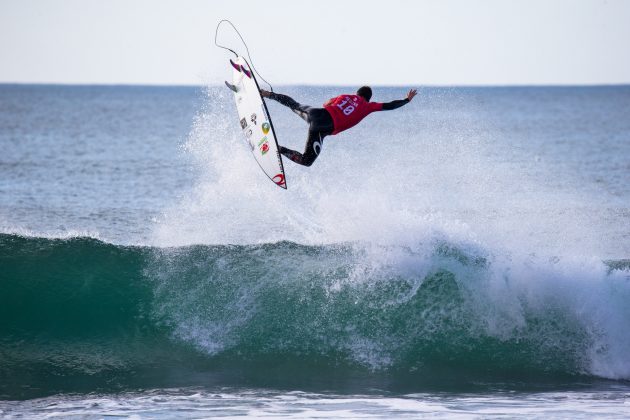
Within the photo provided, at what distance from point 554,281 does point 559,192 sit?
971 centimetres

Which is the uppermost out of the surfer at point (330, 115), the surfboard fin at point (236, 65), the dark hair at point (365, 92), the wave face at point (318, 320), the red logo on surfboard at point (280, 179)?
the surfboard fin at point (236, 65)

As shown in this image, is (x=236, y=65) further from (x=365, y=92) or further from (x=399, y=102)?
(x=399, y=102)

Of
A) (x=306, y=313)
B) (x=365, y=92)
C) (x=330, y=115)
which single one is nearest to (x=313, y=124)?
(x=330, y=115)

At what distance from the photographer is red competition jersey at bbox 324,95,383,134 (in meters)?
10.5

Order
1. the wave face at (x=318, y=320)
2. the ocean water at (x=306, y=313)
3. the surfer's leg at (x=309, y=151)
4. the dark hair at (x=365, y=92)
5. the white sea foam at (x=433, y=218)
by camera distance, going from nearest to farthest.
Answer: the ocean water at (x=306, y=313), the wave face at (x=318, y=320), the surfer's leg at (x=309, y=151), the dark hair at (x=365, y=92), the white sea foam at (x=433, y=218)

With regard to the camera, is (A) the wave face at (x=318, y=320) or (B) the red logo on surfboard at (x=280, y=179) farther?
(B) the red logo on surfboard at (x=280, y=179)

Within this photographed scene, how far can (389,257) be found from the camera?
442 inches

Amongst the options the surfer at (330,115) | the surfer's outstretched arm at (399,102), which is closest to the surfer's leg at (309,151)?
the surfer at (330,115)

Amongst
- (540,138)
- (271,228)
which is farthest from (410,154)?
(540,138)

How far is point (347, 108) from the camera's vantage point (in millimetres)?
10508

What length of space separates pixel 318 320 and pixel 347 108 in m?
2.75

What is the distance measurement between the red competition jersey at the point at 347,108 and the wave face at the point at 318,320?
190 centimetres

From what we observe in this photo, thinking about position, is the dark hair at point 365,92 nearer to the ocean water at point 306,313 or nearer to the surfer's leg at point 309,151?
the surfer's leg at point 309,151

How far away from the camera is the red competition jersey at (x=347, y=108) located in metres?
10.5
